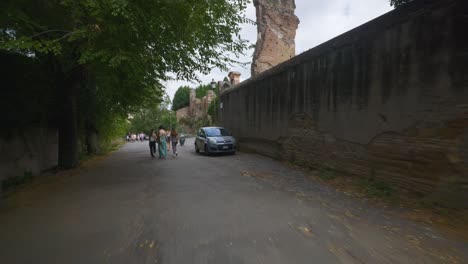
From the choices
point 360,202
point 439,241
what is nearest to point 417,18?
point 360,202

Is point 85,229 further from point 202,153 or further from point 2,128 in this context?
point 202,153

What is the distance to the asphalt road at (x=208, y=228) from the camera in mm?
3059

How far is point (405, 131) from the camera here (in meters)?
5.34

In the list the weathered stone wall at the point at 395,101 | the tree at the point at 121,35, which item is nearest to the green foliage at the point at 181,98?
the tree at the point at 121,35

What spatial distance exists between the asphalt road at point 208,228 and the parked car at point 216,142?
6.76 metres

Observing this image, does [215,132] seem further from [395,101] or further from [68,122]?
[395,101]

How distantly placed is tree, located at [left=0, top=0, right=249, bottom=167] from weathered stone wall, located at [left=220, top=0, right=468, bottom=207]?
133 inches

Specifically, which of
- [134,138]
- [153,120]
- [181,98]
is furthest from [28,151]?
[181,98]

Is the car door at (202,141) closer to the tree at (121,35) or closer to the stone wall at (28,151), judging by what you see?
the tree at (121,35)

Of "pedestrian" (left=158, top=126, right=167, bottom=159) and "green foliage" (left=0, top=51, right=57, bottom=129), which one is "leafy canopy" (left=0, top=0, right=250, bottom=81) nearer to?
"green foliage" (left=0, top=51, right=57, bottom=129)

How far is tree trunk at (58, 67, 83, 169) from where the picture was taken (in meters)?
9.24

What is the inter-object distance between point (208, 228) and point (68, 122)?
815 centimetres

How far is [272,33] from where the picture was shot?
1712cm

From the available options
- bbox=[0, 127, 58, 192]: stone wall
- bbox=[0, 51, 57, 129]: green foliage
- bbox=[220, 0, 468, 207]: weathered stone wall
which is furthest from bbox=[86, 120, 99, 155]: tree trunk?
bbox=[220, 0, 468, 207]: weathered stone wall
